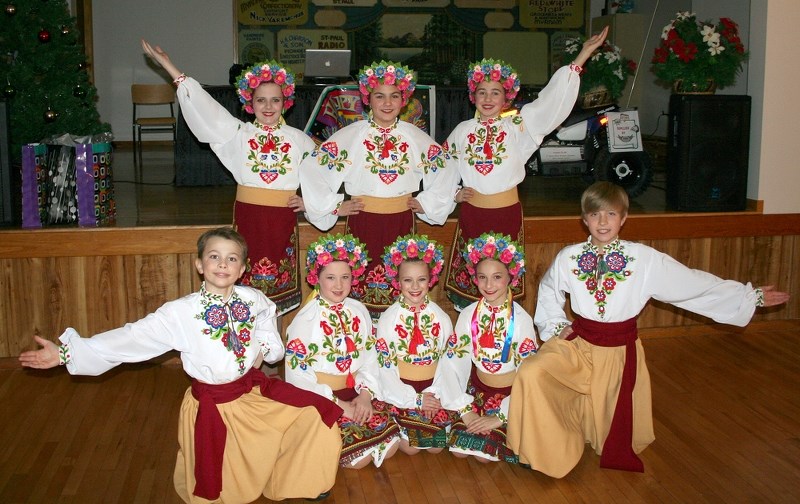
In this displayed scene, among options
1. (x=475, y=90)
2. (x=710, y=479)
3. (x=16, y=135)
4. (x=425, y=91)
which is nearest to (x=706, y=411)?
(x=710, y=479)

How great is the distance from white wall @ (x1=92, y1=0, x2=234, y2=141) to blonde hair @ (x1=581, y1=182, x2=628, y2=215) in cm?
782

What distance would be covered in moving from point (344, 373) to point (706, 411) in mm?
1802

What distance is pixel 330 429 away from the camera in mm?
3117

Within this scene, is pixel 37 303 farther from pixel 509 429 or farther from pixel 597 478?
pixel 597 478

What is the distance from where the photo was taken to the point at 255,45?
34.1 feet

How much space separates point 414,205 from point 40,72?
287cm

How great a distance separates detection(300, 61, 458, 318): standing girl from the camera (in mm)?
4129

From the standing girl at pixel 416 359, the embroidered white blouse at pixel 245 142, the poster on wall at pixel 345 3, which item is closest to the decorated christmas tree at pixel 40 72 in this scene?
the embroidered white blouse at pixel 245 142

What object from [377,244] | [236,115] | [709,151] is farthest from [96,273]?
[709,151]

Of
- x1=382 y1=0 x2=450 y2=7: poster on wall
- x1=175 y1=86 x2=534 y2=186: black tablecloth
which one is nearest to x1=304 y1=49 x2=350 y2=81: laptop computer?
x1=175 y1=86 x2=534 y2=186: black tablecloth

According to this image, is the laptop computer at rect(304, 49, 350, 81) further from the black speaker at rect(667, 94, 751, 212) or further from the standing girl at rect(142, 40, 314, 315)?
the standing girl at rect(142, 40, 314, 315)

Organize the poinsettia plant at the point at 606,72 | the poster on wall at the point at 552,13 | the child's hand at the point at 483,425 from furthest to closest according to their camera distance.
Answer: the poster on wall at the point at 552,13, the poinsettia plant at the point at 606,72, the child's hand at the point at 483,425

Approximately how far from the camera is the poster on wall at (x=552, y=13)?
10750 mm

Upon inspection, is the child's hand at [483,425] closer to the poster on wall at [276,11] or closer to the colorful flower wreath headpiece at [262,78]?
the colorful flower wreath headpiece at [262,78]
